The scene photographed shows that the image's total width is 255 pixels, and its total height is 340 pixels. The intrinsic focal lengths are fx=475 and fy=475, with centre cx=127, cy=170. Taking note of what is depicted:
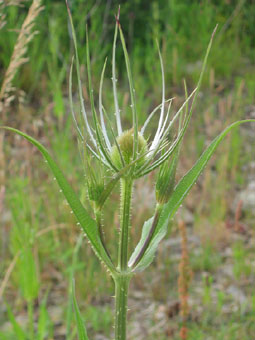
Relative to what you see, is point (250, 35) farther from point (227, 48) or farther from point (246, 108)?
point (246, 108)

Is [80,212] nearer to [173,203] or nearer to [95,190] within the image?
[95,190]

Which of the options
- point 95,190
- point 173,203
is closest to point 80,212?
point 95,190

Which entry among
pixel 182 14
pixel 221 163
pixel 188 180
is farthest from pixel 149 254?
pixel 182 14

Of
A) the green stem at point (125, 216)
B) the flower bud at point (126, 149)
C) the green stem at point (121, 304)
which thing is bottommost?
the green stem at point (121, 304)

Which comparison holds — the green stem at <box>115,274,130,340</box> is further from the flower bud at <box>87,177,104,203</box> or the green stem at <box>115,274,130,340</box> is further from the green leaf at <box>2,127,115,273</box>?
the flower bud at <box>87,177,104,203</box>

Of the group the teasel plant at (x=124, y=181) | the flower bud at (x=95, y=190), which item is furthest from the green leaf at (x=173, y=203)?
the flower bud at (x=95, y=190)

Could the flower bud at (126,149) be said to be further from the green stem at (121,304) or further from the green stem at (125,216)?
the green stem at (121,304)

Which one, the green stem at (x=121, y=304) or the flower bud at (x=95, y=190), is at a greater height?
the flower bud at (x=95, y=190)

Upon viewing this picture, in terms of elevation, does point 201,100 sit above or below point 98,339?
above
